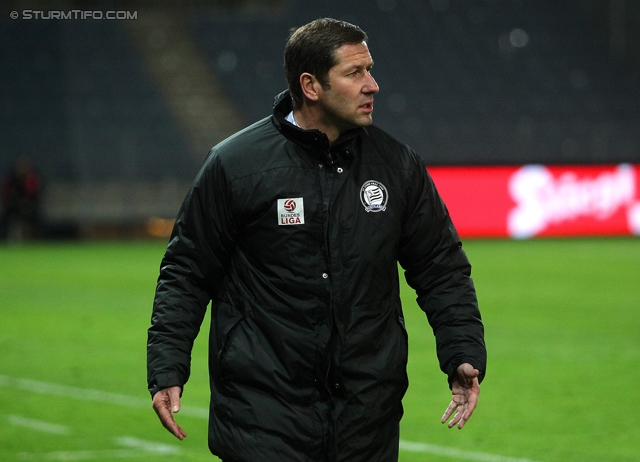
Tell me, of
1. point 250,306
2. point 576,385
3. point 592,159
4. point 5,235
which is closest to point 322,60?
point 250,306

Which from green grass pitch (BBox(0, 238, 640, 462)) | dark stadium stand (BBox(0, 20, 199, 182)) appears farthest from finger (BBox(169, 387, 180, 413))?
dark stadium stand (BBox(0, 20, 199, 182))

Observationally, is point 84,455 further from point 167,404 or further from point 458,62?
point 458,62

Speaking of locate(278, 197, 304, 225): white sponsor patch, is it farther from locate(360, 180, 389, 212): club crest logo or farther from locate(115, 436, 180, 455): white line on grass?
locate(115, 436, 180, 455): white line on grass

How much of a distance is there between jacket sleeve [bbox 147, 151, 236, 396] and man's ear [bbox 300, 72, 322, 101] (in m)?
0.36

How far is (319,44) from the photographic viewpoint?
3.63 meters

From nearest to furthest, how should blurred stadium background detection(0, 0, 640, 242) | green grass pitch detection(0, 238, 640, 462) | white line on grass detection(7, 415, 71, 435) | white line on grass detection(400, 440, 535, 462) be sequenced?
white line on grass detection(400, 440, 535, 462)
green grass pitch detection(0, 238, 640, 462)
white line on grass detection(7, 415, 71, 435)
blurred stadium background detection(0, 0, 640, 242)

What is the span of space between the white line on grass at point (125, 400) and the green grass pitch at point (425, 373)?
0.02 metres

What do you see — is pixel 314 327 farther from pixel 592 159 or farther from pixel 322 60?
pixel 592 159

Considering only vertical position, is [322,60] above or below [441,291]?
above

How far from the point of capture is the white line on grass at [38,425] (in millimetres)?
7574

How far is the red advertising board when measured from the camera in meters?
24.1

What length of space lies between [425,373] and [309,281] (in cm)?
626

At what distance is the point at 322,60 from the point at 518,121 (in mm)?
24394

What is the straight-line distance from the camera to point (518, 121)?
2748 centimetres
